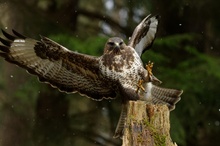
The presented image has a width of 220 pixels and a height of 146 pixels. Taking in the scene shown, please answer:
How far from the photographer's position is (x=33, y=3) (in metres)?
11.8

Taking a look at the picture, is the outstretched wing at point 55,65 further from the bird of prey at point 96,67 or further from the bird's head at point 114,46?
the bird's head at point 114,46

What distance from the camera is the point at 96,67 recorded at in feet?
24.3

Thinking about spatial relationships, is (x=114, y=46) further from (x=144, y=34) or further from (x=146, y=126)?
(x=146, y=126)

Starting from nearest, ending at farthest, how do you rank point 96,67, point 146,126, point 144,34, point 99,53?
1. point 146,126
2. point 96,67
3. point 144,34
4. point 99,53

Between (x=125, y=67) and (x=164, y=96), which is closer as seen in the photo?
(x=125, y=67)

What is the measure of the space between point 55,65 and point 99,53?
8.68 feet

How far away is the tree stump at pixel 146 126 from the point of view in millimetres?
5727

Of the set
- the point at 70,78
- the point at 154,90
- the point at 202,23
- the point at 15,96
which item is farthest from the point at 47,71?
the point at 202,23

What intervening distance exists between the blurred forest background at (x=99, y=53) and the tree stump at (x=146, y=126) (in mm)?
4475

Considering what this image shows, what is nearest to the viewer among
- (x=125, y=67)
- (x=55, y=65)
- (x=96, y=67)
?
(x=125, y=67)

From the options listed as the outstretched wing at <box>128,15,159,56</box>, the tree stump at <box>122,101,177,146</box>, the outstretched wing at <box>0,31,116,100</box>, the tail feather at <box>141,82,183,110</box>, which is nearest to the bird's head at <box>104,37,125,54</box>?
the outstretched wing at <box>0,31,116,100</box>

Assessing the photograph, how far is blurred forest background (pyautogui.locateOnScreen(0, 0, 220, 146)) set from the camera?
10773mm

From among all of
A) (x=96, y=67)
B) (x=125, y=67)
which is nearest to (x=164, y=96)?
(x=125, y=67)

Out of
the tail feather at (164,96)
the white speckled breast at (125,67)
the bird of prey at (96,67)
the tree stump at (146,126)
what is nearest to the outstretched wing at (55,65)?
the bird of prey at (96,67)
